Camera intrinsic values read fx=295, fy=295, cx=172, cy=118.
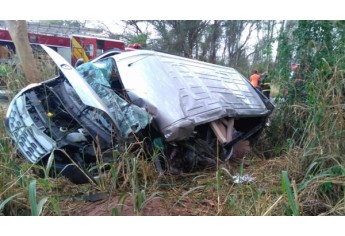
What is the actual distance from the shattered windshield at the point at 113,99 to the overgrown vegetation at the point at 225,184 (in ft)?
0.79

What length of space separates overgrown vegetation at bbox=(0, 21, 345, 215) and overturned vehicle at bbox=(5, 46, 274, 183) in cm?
15

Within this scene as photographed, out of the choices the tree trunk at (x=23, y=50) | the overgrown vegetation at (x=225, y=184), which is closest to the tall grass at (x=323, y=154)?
the overgrown vegetation at (x=225, y=184)

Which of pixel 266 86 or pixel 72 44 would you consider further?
pixel 72 44

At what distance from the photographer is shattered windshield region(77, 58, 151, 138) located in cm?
257

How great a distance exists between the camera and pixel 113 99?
2809 mm

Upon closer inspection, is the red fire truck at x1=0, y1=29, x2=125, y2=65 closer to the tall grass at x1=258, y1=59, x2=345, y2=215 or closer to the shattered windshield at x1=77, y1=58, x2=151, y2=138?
the shattered windshield at x1=77, y1=58, x2=151, y2=138

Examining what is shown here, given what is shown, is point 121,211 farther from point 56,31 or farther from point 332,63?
point 56,31

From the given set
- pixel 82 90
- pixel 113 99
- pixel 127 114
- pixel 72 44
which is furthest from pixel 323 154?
pixel 72 44

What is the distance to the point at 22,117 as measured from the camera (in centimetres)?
282

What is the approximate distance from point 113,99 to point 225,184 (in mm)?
1303

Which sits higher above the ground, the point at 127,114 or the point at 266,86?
the point at 127,114

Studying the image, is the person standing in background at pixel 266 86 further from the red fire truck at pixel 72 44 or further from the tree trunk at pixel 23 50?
the red fire truck at pixel 72 44

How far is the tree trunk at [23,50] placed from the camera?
5.11 metres

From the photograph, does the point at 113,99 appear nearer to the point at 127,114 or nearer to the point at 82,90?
the point at 127,114
